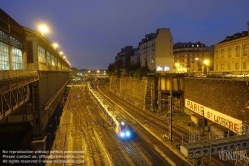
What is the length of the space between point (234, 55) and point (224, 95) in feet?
77.4

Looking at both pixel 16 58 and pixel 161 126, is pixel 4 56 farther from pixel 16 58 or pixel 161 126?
pixel 161 126

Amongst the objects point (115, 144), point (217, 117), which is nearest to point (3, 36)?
point (115, 144)

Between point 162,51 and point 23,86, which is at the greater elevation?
point 162,51

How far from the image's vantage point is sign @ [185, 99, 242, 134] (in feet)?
71.7

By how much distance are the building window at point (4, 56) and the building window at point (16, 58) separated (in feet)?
4.46

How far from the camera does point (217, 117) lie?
2564 cm

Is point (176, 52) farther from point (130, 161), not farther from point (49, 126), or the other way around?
point (130, 161)

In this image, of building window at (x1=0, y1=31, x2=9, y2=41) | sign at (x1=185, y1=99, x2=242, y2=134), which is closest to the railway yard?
sign at (x1=185, y1=99, x2=242, y2=134)

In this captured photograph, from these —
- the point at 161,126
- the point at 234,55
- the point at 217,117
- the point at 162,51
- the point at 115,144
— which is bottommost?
the point at 115,144

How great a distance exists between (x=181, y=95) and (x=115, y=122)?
15.4 m

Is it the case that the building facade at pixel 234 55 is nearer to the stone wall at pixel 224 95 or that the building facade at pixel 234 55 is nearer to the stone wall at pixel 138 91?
the stone wall at pixel 224 95

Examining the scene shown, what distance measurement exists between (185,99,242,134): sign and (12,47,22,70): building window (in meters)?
22.4

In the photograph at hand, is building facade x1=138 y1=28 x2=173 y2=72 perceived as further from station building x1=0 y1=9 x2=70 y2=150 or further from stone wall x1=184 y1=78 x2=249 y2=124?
station building x1=0 y1=9 x2=70 y2=150

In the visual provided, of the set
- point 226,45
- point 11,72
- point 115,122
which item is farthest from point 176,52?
point 11,72
